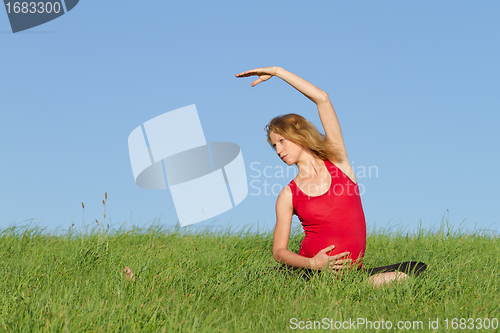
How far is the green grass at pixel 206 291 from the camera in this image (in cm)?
293

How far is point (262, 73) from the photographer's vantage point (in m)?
4.20

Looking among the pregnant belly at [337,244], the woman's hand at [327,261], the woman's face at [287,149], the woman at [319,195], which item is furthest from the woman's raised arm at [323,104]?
the woman's hand at [327,261]

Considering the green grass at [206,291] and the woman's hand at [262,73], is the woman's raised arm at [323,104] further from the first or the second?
the green grass at [206,291]

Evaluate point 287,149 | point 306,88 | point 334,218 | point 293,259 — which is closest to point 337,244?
point 334,218

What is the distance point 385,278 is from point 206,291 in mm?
1608

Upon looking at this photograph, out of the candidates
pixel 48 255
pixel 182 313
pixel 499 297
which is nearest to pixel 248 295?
pixel 182 313

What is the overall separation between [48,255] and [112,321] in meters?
2.50

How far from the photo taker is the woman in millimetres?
3742

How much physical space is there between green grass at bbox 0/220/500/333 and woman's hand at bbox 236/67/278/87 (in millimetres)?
1874

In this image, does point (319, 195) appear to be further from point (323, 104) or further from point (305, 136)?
point (323, 104)

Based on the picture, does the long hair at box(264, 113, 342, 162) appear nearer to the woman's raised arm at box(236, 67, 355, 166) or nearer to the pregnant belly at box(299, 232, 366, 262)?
the woman's raised arm at box(236, 67, 355, 166)

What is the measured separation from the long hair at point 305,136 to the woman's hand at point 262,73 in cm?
46

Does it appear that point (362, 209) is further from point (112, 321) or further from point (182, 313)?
point (112, 321)

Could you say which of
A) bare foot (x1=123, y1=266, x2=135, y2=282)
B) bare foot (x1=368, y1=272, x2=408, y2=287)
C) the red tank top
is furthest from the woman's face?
bare foot (x1=123, y1=266, x2=135, y2=282)
